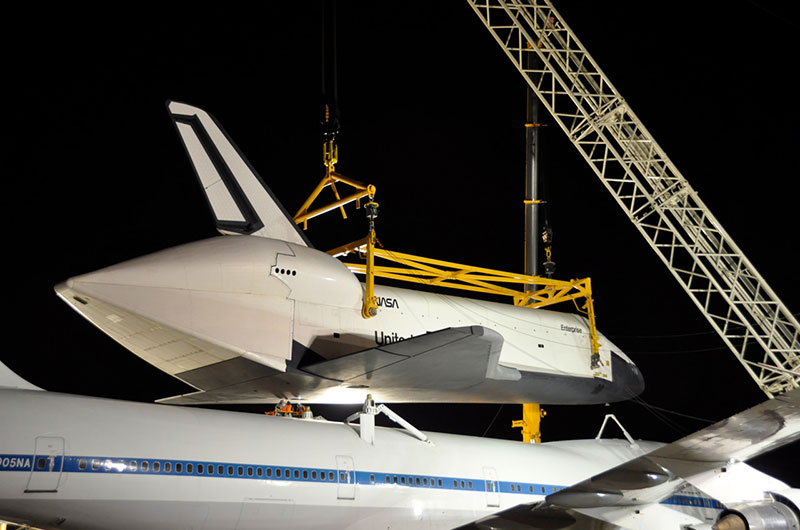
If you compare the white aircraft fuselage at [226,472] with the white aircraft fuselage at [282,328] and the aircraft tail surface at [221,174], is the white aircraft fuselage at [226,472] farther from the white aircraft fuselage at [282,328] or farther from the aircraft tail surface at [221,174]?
the aircraft tail surface at [221,174]

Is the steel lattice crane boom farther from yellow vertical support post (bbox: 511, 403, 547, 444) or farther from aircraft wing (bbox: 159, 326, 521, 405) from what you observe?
aircraft wing (bbox: 159, 326, 521, 405)

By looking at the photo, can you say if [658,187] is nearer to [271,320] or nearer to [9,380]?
[271,320]

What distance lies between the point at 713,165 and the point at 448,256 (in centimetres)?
896

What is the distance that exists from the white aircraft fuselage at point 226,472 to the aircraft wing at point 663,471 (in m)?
1.41

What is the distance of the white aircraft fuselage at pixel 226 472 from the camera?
832 cm

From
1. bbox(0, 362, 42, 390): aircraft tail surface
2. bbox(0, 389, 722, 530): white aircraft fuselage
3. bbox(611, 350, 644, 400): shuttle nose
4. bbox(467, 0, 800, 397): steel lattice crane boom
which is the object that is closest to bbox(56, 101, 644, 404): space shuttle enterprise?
bbox(0, 389, 722, 530): white aircraft fuselage

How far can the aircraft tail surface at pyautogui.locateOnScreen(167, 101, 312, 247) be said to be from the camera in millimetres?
12969

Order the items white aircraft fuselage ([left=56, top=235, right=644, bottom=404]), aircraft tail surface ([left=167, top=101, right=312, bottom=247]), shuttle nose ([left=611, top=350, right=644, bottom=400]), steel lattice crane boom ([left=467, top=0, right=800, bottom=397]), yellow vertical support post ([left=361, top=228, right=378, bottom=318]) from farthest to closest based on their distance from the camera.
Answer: steel lattice crane boom ([left=467, top=0, right=800, bottom=397]), shuttle nose ([left=611, top=350, right=644, bottom=400]), aircraft tail surface ([left=167, top=101, right=312, bottom=247]), yellow vertical support post ([left=361, top=228, right=378, bottom=318]), white aircraft fuselage ([left=56, top=235, right=644, bottom=404])

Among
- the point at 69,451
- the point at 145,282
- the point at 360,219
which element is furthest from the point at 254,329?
the point at 360,219

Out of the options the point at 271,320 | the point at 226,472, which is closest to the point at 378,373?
the point at 271,320

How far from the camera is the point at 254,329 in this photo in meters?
11.9

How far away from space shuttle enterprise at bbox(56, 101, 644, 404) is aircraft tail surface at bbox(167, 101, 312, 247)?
16mm

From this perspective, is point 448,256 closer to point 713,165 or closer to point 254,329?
point 713,165

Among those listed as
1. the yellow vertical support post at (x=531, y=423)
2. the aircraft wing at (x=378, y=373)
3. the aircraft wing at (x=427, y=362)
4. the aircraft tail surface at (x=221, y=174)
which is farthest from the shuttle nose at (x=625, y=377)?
the aircraft tail surface at (x=221, y=174)
